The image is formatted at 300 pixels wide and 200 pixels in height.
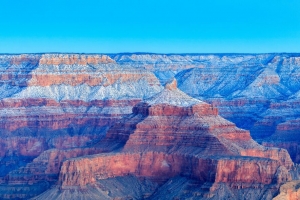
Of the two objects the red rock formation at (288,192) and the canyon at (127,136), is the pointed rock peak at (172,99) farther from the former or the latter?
the red rock formation at (288,192)

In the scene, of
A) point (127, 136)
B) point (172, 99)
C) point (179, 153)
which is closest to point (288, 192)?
point (179, 153)

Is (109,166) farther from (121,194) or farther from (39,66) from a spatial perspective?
(39,66)

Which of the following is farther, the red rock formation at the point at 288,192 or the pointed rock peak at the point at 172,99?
the pointed rock peak at the point at 172,99

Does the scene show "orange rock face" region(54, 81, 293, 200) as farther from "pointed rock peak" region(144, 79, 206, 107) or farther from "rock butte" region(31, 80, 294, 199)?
"pointed rock peak" region(144, 79, 206, 107)

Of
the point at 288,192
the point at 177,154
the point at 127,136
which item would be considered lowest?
the point at 288,192

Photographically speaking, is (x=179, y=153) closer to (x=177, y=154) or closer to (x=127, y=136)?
(x=177, y=154)

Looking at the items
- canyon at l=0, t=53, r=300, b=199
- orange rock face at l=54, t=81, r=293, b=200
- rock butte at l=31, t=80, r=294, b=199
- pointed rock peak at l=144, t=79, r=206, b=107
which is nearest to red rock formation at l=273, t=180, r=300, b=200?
canyon at l=0, t=53, r=300, b=199

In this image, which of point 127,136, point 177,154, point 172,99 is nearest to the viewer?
point 177,154

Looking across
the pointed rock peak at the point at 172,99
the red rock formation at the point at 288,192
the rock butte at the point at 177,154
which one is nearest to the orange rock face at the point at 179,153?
the rock butte at the point at 177,154
